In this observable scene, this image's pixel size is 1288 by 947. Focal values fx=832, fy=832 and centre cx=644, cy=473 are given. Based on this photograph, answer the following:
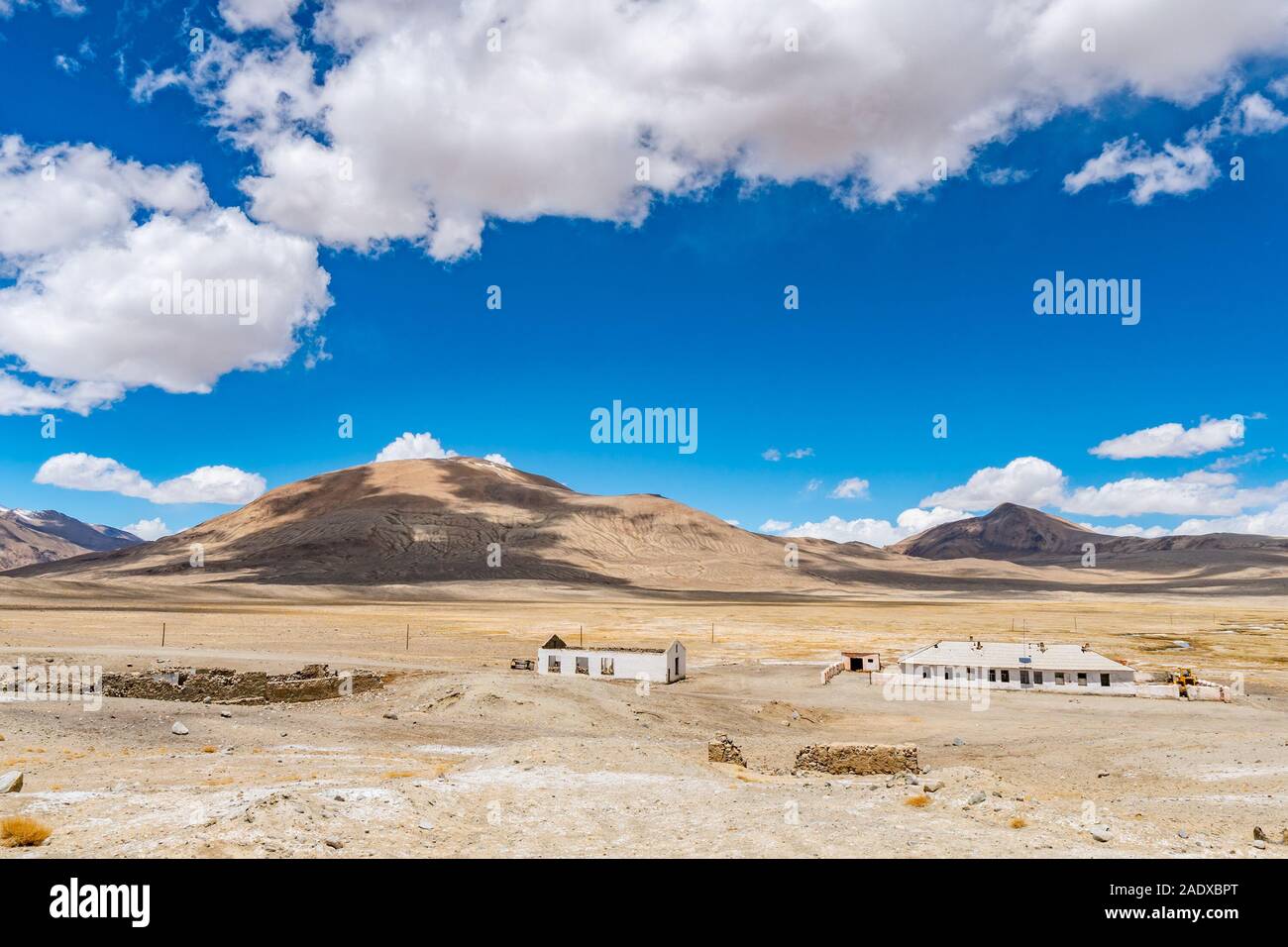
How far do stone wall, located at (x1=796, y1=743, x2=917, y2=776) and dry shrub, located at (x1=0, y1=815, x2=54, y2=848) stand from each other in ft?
65.4

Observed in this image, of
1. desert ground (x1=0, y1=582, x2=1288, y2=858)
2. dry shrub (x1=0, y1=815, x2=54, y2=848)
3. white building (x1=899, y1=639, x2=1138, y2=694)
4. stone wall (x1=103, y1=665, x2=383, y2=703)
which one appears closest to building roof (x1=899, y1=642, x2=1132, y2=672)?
white building (x1=899, y1=639, x2=1138, y2=694)

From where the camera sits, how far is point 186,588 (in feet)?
545

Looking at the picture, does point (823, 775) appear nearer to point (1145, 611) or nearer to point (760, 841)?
point (760, 841)

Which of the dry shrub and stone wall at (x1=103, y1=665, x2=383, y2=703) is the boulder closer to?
the dry shrub

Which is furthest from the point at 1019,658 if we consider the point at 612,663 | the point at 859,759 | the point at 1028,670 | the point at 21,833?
the point at 21,833

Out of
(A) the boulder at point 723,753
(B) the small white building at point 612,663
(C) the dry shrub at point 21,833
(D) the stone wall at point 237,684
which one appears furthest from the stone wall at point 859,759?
(D) the stone wall at point 237,684

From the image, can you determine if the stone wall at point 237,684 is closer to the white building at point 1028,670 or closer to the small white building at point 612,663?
the small white building at point 612,663

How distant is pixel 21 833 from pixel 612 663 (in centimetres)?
4090

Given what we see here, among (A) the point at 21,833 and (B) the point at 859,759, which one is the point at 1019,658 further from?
(A) the point at 21,833

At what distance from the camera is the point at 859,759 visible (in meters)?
25.9

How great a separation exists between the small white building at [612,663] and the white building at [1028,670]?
54.0 feet

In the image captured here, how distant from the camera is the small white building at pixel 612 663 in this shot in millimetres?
52281

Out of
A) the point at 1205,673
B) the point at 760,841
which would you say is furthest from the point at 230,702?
the point at 1205,673
